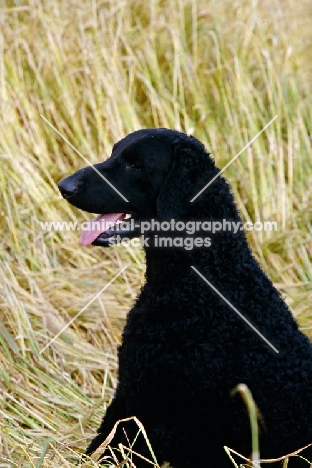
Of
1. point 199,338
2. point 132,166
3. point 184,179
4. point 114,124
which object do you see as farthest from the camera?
point 114,124

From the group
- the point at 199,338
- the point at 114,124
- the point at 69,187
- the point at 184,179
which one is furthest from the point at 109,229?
the point at 114,124

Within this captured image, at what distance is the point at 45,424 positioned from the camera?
3.50m

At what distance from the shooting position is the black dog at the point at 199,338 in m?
2.62

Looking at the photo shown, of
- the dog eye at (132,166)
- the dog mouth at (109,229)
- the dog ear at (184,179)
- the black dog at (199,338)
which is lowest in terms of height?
the black dog at (199,338)

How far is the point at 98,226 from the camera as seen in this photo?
295 centimetres

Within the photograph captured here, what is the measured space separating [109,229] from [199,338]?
1.90 feet

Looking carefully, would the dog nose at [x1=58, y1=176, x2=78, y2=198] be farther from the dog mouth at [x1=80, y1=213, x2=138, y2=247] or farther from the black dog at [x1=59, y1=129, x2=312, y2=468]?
the dog mouth at [x1=80, y1=213, x2=138, y2=247]

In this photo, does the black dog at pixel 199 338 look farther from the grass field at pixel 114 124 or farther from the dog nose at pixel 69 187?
the grass field at pixel 114 124

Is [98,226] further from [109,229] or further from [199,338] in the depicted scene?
[199,338]

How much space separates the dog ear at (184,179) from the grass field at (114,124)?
4.51 feet

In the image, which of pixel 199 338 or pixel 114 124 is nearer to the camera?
pixel 199 338

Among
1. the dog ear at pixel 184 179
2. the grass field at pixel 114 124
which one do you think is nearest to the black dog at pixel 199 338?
the dog ear at pixel 184 179

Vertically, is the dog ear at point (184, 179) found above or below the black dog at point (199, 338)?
above

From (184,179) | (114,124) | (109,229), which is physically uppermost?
(114,124)
